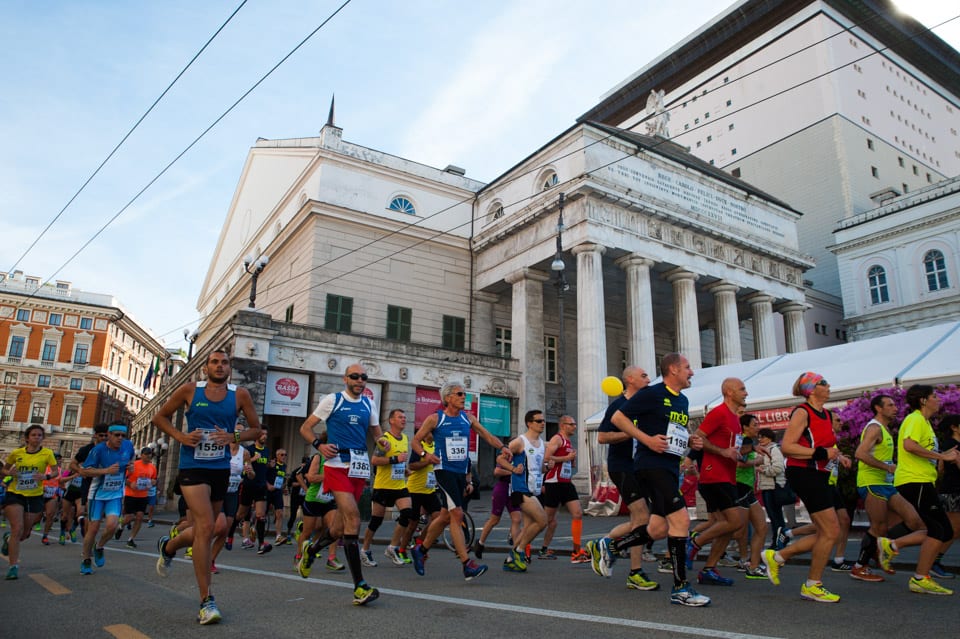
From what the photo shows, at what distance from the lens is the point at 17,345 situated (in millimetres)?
61000

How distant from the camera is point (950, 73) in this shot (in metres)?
62.2

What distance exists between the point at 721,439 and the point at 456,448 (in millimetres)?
2895

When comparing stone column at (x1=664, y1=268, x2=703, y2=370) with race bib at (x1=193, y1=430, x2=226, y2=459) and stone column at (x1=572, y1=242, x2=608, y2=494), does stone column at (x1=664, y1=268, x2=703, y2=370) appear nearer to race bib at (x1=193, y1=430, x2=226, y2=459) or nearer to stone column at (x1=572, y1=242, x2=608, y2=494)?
stone column at (x1=572, y1=242, x2=608, y2=494)

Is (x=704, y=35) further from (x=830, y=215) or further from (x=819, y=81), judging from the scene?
(x=830, y=215)

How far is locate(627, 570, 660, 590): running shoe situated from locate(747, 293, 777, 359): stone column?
30632 mm

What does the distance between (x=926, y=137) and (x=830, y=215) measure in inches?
720

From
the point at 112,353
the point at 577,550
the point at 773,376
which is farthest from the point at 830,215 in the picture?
the point at 112,353

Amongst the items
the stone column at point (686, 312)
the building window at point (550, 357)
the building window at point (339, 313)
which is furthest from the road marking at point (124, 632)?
the building window at point (550, 357)

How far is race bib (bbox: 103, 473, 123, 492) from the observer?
8719mm

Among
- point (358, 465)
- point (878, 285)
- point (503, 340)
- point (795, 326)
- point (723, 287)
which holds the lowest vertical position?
point (358, 465)

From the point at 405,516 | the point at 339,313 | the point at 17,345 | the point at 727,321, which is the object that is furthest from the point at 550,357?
the point at 17,345

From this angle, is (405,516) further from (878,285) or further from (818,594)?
(878,285)

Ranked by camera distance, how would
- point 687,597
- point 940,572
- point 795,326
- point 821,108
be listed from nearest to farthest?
point 687,597, point 940,572, point 795,326, point 821,108

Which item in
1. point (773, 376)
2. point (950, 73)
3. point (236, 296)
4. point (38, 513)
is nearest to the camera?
point (38, 513)
